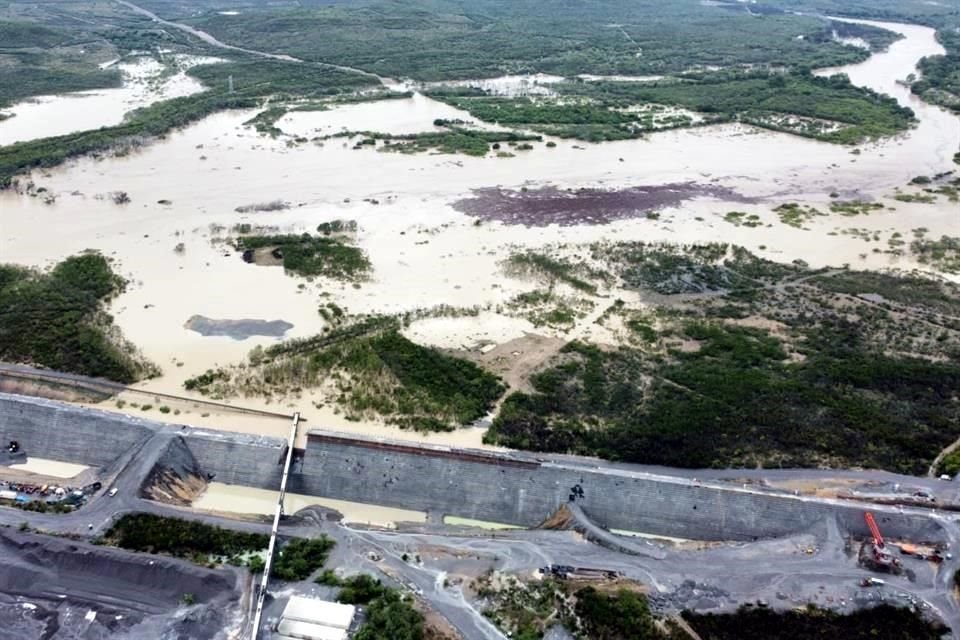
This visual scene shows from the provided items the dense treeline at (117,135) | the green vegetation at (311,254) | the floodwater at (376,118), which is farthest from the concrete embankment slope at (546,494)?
the floodwater at (376,118)

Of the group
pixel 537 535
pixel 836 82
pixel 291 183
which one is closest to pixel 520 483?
pixel 537 535

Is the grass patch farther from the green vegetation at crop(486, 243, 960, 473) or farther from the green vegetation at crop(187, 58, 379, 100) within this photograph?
the green vegetation at crop(187, 58, 379, 100)

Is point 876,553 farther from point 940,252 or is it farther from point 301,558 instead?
point 940,252

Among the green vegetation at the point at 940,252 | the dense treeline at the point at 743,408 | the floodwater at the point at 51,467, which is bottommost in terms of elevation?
the floodwater at the point at 51,467

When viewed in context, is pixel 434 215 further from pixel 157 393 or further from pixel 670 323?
pixel 157 393

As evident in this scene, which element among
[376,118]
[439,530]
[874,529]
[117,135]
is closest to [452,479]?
[439,530]

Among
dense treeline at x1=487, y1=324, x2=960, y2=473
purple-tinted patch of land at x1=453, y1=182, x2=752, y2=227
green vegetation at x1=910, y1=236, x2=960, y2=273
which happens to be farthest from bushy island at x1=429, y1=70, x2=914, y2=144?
dense treeline at x1=487, y1=324, x2=960, y2=473

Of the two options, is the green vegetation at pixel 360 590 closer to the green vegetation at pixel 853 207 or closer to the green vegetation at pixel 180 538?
the green vegetation at pixel 180 538
